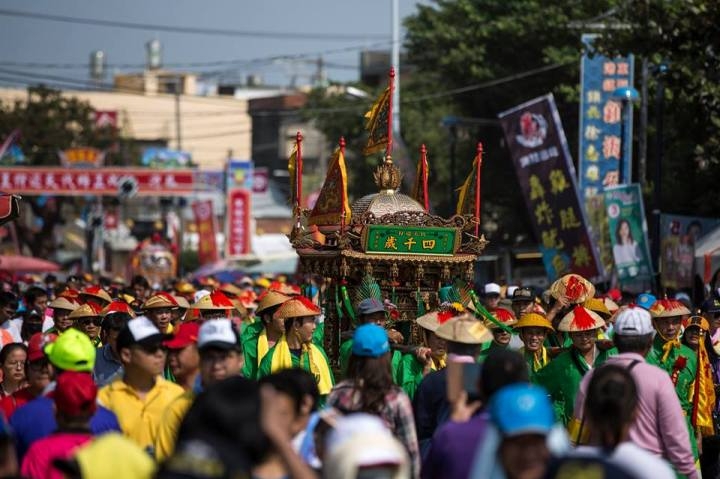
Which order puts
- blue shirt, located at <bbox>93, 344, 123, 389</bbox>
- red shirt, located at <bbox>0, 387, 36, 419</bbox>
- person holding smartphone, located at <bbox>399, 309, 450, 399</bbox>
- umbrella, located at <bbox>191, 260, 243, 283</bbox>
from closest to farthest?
red shirt, located at <bbox>0, 387, 36, 419</bbox>
person holding smartphone, located at <bbox>399, 309, 450, 399</bbox>
blue shirt, located at <bbox>93, 344, 123, 389</bbox>
umbrella, located at <bbox>191, 260, 243, 283</bbox>

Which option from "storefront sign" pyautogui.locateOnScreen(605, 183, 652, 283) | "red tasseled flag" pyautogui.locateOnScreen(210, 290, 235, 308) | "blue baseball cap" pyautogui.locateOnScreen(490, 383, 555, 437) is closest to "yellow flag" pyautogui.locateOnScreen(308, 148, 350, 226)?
"red tasseled flag" pyautogui.locateOnScreen(210, 290, 235, 308)

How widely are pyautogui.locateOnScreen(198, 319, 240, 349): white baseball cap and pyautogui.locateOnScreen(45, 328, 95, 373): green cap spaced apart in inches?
23.9

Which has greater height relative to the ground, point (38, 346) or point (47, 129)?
point (47, 129)

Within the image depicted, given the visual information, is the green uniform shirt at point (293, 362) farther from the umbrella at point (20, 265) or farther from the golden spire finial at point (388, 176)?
the umbrella at point (20, 265)

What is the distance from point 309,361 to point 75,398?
11.6 ft

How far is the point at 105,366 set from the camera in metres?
10.1

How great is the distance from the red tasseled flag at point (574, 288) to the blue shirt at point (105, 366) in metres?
4.39

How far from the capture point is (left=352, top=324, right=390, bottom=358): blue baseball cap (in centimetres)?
748

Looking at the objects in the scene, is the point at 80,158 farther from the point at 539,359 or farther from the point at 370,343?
the point at 370,343

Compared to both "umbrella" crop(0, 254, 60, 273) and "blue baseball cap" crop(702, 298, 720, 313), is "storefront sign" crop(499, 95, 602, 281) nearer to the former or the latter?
"blue baseball cap" crop(702, 298, 720, 313)

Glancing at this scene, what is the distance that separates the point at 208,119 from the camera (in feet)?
293

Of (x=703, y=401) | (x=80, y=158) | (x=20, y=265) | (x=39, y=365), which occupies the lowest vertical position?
(x=20, y=265)

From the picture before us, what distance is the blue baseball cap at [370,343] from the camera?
7480 mm

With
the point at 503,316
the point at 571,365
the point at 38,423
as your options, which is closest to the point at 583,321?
the point at 571,365
